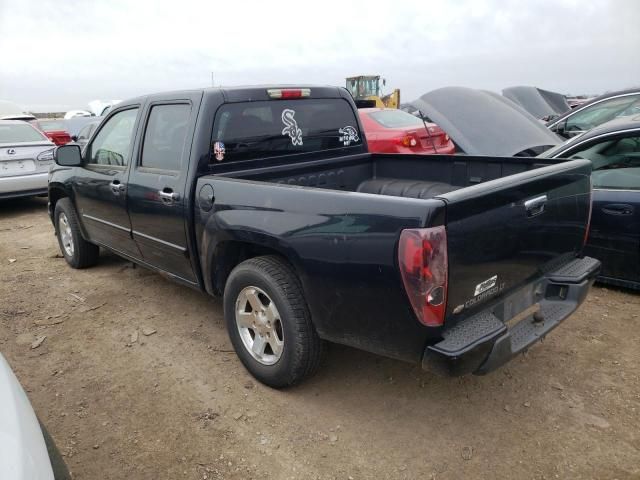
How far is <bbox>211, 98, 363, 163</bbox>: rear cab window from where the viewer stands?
336 centimetres

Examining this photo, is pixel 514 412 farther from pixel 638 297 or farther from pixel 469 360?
pixel 638 297

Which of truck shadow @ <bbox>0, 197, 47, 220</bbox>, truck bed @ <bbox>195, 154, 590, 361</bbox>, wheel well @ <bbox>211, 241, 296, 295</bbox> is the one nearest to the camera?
truck bed @ <bbox>195, 154, 590, 361</bbox>

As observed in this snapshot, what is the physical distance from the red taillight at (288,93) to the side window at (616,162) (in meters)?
2.37

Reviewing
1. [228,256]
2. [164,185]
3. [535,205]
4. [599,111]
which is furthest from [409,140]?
[535,205]

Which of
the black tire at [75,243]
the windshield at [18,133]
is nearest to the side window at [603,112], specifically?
the black tire at [75,243]

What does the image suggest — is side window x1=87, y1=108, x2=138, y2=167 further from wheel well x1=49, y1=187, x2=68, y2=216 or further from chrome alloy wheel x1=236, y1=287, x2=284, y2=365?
chrome alloy wheel x1=236, y1=287, x2=284, y2=365

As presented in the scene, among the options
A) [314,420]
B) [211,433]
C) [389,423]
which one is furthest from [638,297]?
[211,433]

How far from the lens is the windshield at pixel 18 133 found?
831cm

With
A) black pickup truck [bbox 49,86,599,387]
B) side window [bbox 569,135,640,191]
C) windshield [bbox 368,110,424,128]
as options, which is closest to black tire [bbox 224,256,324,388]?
black pickup truck [bbox 49,86,599,387]

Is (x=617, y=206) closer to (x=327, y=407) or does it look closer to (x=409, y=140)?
(x=327, y=407)

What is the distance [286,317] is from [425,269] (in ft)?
3.10

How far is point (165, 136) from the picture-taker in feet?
11.9

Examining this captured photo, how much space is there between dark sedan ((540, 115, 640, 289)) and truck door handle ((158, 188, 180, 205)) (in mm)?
3229

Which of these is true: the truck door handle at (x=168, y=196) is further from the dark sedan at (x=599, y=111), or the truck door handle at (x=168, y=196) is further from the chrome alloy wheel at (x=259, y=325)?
the dark sedan at (x=599, y=111)
